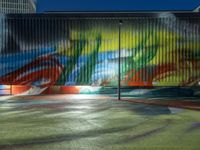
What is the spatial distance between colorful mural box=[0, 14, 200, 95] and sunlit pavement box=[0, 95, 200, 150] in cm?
595

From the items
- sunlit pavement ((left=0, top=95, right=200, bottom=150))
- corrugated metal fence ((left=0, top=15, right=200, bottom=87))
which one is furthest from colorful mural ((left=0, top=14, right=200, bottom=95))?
sunlit pavement ((left=0, top=95, right=200, bottom=150))

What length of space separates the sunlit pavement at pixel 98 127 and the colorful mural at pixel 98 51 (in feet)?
19.5

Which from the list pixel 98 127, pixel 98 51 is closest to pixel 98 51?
pixel 98 51

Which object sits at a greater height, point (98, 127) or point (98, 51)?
point (98, 51)

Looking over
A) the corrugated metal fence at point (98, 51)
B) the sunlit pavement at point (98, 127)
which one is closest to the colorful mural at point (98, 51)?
the corrugated metal fence at point (98, 51)

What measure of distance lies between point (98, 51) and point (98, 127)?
41.5 ft

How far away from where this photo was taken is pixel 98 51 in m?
25.2

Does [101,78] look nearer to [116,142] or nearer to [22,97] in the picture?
[22,97]

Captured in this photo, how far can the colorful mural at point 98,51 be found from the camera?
24984 millimetres

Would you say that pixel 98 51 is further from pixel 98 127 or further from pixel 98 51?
pixel 98 127

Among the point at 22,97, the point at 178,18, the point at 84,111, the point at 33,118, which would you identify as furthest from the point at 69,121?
the point at 178,18

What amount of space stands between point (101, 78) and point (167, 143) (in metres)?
15.1

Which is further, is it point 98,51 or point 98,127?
point 98,51

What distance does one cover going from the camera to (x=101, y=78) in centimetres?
2538
